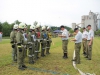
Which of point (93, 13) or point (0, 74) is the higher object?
point (93, 13)

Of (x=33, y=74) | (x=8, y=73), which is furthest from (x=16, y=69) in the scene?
(x=33, y=74)

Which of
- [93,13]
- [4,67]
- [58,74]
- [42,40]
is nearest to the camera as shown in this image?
[58,74]

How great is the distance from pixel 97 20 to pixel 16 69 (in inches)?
3507

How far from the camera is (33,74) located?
7.29 metres

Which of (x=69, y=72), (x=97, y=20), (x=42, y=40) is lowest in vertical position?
(x=69, y=72)

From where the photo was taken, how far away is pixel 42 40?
11477mm

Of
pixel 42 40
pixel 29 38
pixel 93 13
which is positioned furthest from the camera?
pixel 93 13

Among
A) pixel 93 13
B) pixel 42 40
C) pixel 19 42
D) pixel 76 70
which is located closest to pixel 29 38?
pixel 19 42

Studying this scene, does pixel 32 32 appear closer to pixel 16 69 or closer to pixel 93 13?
pixel 16 69

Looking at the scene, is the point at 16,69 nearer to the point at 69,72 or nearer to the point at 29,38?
the point at 29,38

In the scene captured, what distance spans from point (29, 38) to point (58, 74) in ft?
9.52

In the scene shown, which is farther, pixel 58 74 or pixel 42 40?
pixel 42 40

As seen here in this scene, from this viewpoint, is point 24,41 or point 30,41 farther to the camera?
point 30,41

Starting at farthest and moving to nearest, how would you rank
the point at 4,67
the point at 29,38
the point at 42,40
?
the point at 42,40 < the point at 29,38 < the point at 4,67
